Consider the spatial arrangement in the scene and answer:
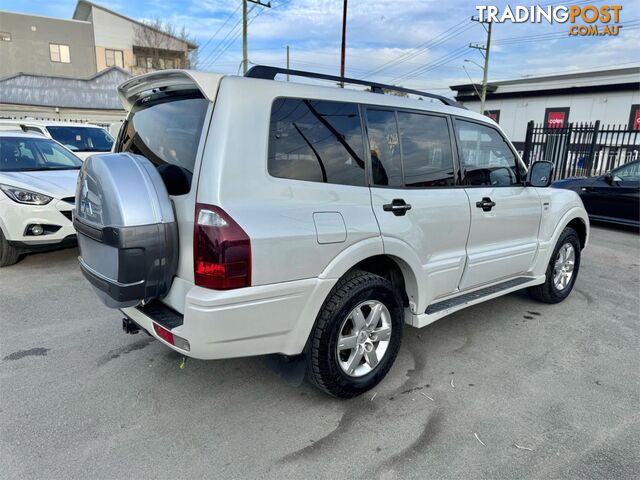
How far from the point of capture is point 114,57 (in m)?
37.0

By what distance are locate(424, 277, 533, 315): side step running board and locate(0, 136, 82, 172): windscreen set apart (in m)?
5.78

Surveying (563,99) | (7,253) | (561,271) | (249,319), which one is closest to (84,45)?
(563,99)

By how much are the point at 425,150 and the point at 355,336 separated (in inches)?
57.9

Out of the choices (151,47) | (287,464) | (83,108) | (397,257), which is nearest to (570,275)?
(397,257)

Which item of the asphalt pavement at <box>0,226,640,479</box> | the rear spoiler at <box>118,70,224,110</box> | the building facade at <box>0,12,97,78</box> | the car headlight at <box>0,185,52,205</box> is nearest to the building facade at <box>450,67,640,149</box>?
the asphalt pavement at <box>0,226,640,479</box>

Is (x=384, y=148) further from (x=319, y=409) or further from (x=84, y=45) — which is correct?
(x=84, y=45)

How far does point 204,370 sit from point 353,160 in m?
1.85

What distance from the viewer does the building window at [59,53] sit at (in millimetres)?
35500

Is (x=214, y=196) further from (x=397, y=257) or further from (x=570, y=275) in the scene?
(x=570, y=275)

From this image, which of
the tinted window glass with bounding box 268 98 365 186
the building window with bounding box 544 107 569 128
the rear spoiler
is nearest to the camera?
the rear spoiler

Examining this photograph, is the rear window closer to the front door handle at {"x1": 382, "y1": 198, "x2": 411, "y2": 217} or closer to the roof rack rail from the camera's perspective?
the roof rack rail

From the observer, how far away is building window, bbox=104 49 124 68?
120 feet

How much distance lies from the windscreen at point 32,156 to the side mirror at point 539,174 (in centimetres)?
620

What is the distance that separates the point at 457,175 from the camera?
3.38 meters
